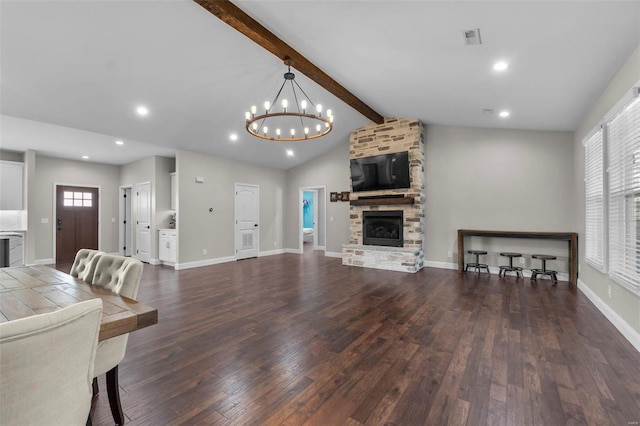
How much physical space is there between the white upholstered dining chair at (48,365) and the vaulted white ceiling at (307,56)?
2.98 meters

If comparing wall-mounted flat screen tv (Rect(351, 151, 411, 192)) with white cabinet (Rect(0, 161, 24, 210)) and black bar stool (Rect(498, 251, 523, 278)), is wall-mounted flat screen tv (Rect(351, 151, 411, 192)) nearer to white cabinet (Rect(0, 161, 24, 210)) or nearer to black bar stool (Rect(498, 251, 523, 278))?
black bar stool (Rect(498, 251, 523, 278))

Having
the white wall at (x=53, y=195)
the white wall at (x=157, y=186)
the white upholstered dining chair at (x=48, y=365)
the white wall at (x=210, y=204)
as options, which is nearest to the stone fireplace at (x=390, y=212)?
the white wall at (x=210, y=204)

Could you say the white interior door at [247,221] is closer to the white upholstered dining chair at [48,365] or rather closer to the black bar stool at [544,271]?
the black bar stool at [544,271]

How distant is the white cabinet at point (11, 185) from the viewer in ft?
21.0

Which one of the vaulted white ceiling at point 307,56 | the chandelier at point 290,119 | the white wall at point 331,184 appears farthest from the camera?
the white wall at point 331,184

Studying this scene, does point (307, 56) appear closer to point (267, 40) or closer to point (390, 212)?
point (267, 40)

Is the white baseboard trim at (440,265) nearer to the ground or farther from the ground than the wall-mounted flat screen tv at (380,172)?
nearer to the ground

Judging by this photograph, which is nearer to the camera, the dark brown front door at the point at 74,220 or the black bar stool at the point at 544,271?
the black bar stool at the point at 544,271

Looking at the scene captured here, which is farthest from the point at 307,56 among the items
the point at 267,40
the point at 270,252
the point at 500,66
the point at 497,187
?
the point at 270,252

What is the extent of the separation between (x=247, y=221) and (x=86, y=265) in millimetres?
5727

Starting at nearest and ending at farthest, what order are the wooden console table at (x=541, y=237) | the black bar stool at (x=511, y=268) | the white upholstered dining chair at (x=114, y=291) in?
1. the white upholstered dining chair at (x=114, y=291)
2. the wooden console table at (x=541, y=237)
3. the black bar stool at (x=511, y=268)

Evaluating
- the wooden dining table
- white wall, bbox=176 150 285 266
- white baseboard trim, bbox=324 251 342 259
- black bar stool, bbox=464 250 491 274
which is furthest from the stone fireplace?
the wooden dining table

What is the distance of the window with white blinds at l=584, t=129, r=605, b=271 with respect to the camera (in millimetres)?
3676

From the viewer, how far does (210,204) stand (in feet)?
23.5
